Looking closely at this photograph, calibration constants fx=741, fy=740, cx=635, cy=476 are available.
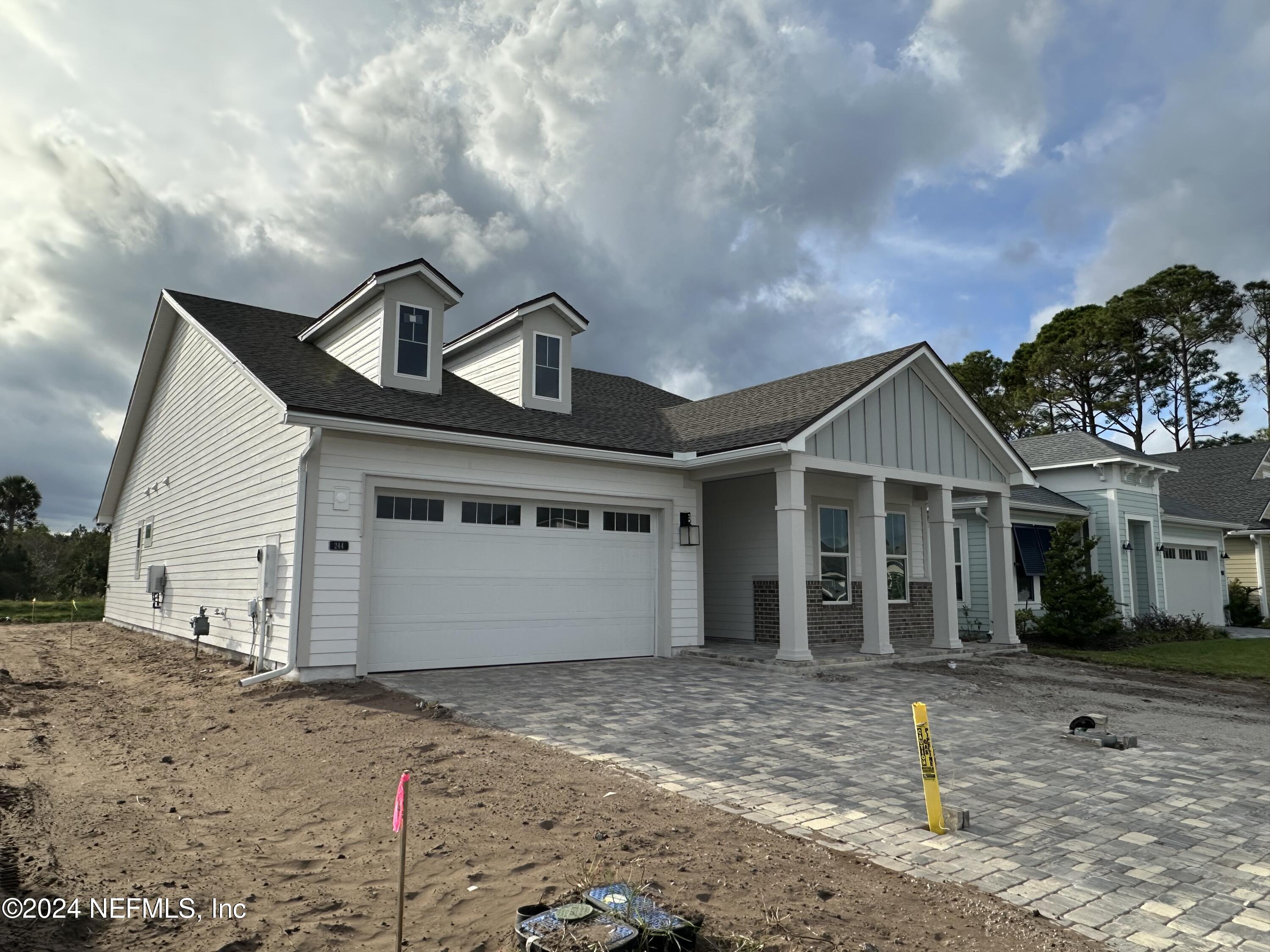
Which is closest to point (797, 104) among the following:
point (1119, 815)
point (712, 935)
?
point (1119, 815)

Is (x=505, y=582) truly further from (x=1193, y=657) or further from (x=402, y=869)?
(x=1193, y=657)

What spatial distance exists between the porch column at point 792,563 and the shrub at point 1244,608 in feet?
72.4

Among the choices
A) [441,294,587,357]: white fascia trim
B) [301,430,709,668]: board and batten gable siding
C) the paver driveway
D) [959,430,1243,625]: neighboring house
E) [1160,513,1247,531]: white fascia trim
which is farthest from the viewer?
[1160,513,1247,531]: white fascia trim

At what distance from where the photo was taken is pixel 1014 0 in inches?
448

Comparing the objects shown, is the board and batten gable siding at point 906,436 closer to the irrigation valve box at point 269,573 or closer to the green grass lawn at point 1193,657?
the green grass lawn at point 1193,657

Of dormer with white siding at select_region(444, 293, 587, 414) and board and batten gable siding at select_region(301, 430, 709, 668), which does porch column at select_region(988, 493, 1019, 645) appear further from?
dormer with white siding at select_region(444, 293, 587, 414)

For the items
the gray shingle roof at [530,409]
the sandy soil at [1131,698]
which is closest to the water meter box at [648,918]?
the sandy soil at [1131,698]

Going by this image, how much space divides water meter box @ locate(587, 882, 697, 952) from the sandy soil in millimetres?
6378

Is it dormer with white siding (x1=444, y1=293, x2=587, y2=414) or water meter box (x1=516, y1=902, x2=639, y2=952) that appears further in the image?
dormer with white siding (x1=444, y1=293, x2=587, y2=414)

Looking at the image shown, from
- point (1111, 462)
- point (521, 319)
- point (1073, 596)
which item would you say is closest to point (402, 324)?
point (521, 319)

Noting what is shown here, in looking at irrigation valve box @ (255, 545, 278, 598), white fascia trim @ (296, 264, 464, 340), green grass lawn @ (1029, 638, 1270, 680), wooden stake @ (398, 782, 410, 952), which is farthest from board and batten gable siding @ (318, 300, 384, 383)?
green grass lawn @ (1029, 638, 1270, 680)

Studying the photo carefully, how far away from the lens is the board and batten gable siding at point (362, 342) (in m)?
11.9

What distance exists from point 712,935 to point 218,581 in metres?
12.2

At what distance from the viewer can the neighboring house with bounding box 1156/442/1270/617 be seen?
25.7 m
